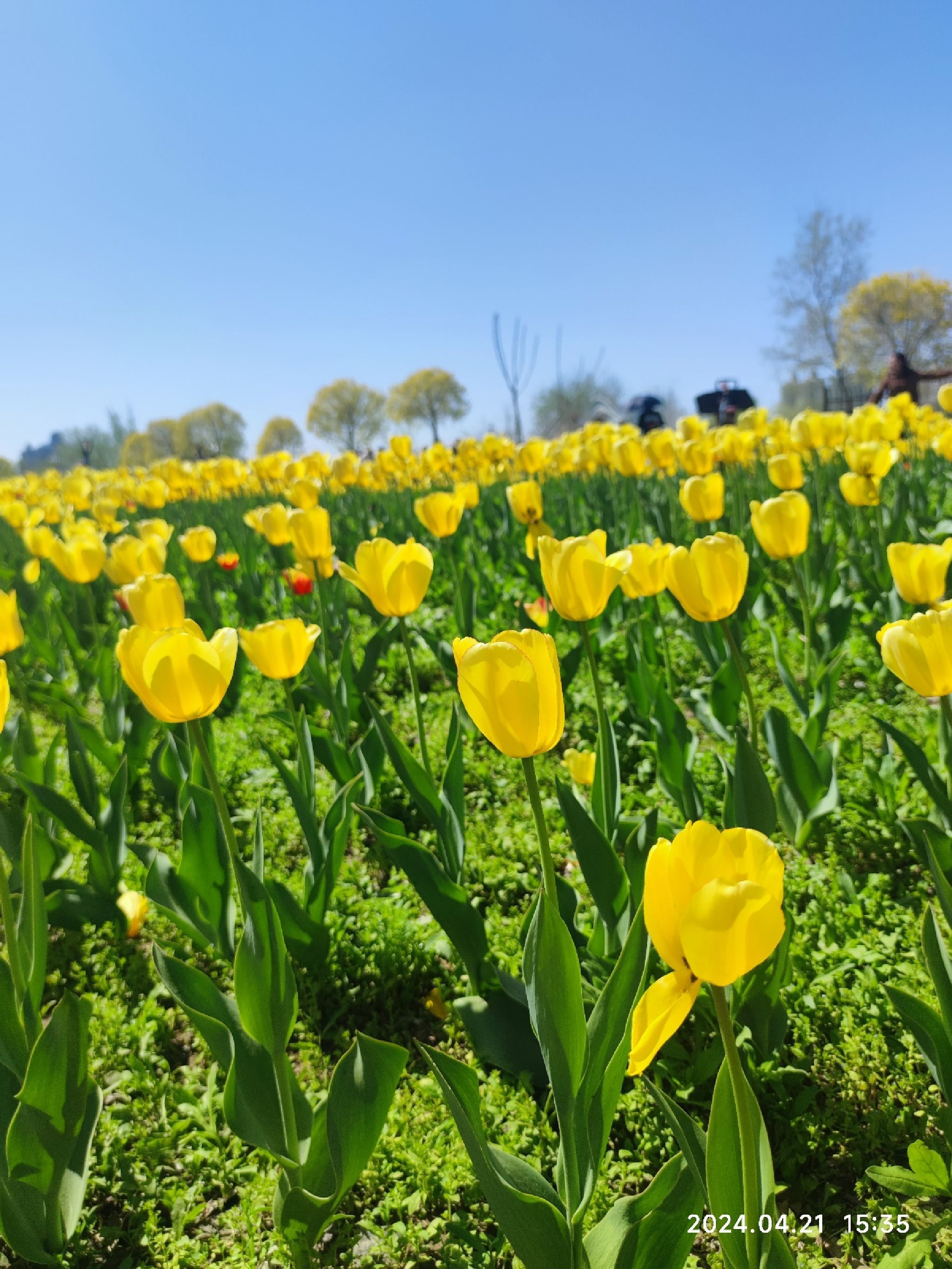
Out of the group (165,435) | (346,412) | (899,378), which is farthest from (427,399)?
(899,378)

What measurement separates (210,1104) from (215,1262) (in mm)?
323

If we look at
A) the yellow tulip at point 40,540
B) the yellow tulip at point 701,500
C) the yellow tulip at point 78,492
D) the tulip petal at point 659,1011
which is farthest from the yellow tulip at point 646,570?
the yellow tulip at point 78,492

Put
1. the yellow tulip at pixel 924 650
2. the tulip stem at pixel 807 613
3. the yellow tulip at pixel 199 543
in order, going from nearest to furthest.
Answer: the yellow tulip at pixel 924 650 < the tulip stem at pixel 807 613 < the yellow tulip at pixel 199 543

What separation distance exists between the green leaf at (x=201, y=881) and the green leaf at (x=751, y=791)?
1.17m

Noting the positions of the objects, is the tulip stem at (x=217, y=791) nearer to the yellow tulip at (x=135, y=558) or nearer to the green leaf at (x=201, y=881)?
the green leaf at (x=201, y=881)

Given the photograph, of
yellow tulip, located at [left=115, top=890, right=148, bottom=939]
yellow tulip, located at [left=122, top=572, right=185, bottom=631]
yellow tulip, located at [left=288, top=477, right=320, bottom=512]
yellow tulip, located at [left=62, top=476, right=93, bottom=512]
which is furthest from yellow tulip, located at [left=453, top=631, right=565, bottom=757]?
yellow tulip, located at [left=62, top=476, right=93, bottom=512]

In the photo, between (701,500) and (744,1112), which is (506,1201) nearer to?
(744,1112)

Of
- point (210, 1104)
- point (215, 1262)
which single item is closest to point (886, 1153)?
point (215, 1262)

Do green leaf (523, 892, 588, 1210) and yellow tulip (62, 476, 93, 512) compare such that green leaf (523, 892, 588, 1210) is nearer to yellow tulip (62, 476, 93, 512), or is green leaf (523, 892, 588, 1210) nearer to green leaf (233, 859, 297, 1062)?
green leaf (233, 859, 297, 1062)

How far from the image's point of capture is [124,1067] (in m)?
1.81

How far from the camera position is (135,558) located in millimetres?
2812

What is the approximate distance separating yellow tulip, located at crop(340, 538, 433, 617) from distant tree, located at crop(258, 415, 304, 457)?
50241 millimetres

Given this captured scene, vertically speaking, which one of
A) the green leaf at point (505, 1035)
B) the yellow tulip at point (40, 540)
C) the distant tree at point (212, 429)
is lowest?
the green leaf at point (505, 1035)

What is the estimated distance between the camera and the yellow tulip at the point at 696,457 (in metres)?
3.61
